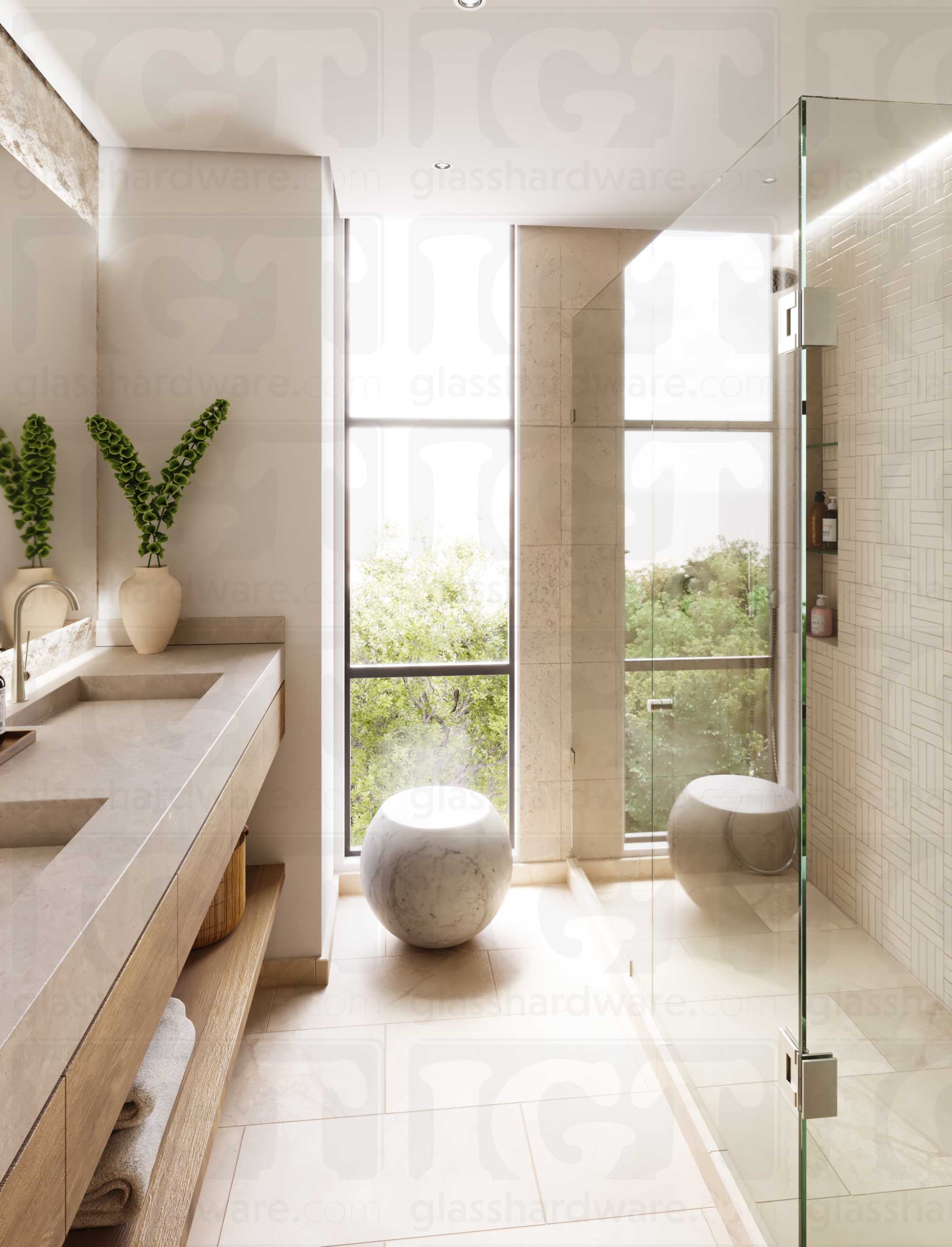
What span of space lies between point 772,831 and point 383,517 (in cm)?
201

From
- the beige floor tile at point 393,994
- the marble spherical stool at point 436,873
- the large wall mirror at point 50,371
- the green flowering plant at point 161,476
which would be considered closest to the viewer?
the large wall mirror at point 50,371

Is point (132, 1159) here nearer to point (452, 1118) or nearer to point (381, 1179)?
point (381, 1179)

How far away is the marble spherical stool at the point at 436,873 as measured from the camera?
8.02ft

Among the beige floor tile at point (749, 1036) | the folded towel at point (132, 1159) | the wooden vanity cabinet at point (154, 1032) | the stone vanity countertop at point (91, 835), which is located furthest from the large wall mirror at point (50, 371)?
the beige floor tile at point (749, 1036)

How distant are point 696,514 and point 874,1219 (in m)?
1.35

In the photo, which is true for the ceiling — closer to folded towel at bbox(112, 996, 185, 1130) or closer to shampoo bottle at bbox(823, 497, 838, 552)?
shampoo bottle at bbox(823, 497, 838, 552)

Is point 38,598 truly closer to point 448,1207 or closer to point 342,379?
point 342,379

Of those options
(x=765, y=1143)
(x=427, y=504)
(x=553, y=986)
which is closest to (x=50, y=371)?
(x=427, y=504)

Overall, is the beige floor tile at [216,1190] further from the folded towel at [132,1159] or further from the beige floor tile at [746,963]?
the beige floor tile at [746,963]

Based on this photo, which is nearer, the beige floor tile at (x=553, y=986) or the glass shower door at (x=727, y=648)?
the glass shower door at (x=727, y=648)

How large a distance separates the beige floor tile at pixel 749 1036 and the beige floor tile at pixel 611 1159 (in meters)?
0.16

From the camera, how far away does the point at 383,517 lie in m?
3.04

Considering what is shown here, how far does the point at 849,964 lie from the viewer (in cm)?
130

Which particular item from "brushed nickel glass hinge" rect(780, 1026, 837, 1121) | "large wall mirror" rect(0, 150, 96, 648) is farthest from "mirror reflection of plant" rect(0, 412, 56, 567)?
"brushed nickel glass hinge" rect(780, 1026, 837, 1121)
